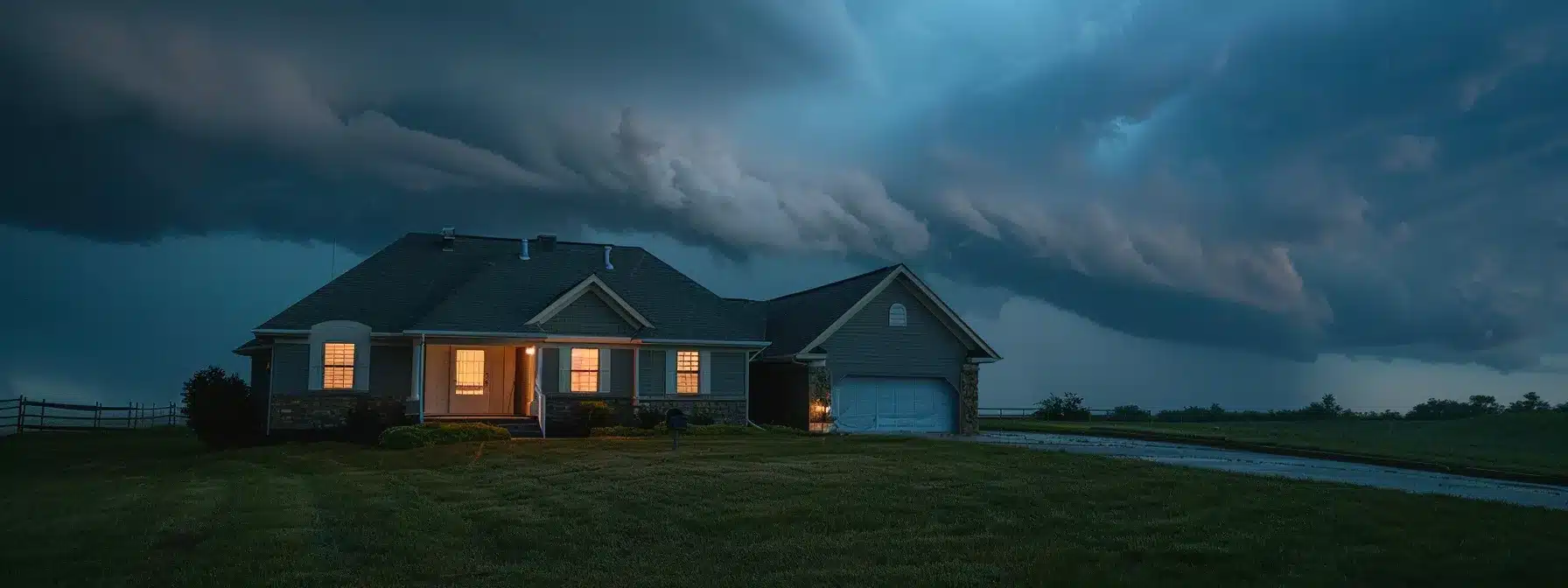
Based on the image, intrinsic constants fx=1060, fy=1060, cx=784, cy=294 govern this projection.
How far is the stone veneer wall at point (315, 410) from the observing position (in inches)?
1081

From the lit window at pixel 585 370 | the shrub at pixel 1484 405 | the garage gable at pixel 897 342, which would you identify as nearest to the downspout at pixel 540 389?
the lit window at pixel 585 370

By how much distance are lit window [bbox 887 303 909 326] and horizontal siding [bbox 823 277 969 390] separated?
0.10m

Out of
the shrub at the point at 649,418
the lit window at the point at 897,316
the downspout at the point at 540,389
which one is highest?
the lit window at the point at 897,316

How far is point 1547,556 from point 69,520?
17.9 metres

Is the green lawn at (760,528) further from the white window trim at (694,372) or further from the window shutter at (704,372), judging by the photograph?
the window shutter at (704,372)

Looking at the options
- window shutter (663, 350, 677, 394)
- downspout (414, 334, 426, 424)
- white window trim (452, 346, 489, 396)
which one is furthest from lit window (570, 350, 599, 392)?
downspout (414, 334, 426, 424)

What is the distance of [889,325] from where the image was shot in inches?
1337

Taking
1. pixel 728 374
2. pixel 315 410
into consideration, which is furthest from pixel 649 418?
pixel 315 410

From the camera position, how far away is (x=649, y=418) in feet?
94.0

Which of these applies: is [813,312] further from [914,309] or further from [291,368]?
[291,368]

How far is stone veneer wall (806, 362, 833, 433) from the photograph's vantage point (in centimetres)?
3228

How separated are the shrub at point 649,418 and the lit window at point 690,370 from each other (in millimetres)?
1712

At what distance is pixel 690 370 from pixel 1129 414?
3092 centimetres

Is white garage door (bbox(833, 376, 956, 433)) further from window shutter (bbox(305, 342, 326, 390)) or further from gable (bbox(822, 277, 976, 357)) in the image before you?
window shutter (bbox(305, 342, 326, 390))
